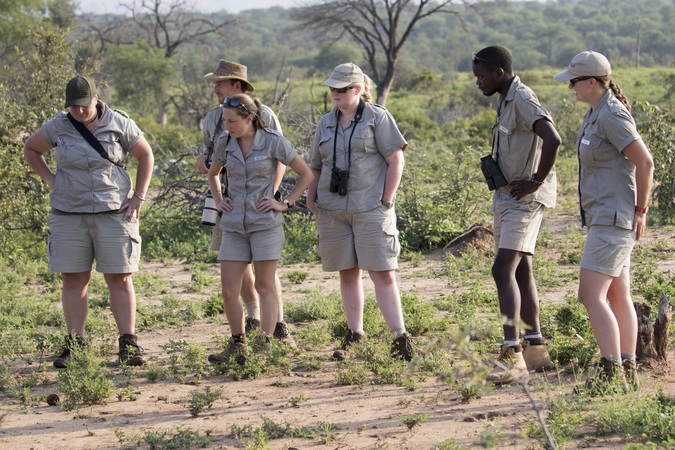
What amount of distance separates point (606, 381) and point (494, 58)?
1.79m

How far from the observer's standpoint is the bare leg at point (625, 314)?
4.71m

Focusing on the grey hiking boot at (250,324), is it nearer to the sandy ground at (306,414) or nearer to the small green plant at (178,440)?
the sandy ground at (306,414)

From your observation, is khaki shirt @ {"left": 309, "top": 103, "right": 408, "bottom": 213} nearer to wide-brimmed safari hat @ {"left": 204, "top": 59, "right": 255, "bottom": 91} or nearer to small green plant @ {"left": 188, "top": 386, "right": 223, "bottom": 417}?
wide-brimmed safari hat @ {"left": 204, "top": 59, "right": 255, "bottom": 91}

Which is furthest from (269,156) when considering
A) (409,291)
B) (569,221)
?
(569,221)

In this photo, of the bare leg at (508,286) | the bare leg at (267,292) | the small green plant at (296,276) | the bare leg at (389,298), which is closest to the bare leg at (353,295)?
the bare leg at (389,298)

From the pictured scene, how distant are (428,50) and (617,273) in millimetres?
75792

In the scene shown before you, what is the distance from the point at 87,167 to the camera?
5.53 metres

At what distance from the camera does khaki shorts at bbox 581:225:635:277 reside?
14.9ft

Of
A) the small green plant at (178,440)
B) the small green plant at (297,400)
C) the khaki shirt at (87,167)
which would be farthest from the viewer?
the khaki shirt at (87,167)

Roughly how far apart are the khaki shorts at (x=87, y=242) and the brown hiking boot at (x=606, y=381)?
2804 millimetres

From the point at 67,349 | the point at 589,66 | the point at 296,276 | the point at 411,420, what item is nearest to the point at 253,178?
the point at 67,349

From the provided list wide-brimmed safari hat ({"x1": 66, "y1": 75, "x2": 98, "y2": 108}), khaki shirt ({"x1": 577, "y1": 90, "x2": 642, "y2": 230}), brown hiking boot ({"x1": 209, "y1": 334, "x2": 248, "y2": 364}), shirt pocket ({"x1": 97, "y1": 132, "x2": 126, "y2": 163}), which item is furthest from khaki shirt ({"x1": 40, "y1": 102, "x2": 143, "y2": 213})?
khaki shirt ({"x1": 577, "y1": 90, "x2": 642, "y2": 230})

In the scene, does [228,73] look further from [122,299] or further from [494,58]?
[494,58]

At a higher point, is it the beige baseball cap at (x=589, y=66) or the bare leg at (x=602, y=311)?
the beige baseball cap at (x=589, y=66)
